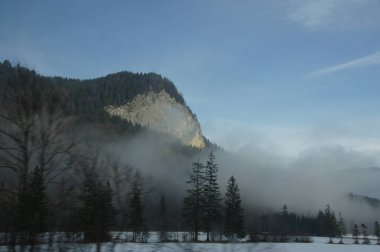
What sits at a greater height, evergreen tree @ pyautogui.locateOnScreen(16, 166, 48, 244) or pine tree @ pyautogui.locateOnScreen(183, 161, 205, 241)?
pine tree @ pyautogui.locateOnScreen(183, 161, 205, 241)

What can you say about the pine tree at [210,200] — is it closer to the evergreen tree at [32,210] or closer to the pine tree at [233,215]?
the pine tree at [233,215]

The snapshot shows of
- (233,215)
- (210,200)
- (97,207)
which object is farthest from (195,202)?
(97,207)

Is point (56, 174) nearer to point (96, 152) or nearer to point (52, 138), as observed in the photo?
point (52, 138)

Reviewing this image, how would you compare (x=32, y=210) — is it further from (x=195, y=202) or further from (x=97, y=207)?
(x=195, y=202)

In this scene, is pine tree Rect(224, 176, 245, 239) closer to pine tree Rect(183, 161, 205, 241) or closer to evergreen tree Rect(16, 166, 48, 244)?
pine tree Rect(183, 161, 205, 241)

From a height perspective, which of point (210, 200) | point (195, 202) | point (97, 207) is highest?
point (210, 200)

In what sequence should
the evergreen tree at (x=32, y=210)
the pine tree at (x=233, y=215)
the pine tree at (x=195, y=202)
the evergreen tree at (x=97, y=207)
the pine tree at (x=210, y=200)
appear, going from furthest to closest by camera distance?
the pine tree at (x=233, y=215)
the pine tree at (x=210, y=200)
the pine tree at (x=195, y=202)
the evergreen tree at (x=97, y=207)
the evergreen tree at (x=32, y=210)

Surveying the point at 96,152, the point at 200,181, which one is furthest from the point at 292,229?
the point at 96,152

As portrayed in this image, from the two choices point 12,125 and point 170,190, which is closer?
point 12,125

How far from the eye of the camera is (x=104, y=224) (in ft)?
37.8

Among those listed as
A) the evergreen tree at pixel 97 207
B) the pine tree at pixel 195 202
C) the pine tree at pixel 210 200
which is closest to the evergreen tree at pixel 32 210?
the evergreen tree at pixel 97 207

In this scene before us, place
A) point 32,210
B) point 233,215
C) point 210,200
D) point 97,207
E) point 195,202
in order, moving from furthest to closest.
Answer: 1. point 233,215
2. point 210,200
3. point 195,202
4. point 97,207
5. point 32,210

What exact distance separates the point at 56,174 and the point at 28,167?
0.62 m

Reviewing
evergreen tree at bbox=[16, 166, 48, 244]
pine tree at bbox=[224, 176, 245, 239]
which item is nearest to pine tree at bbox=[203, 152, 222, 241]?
pine tree at bbox=[224, 176, 245, 239]
